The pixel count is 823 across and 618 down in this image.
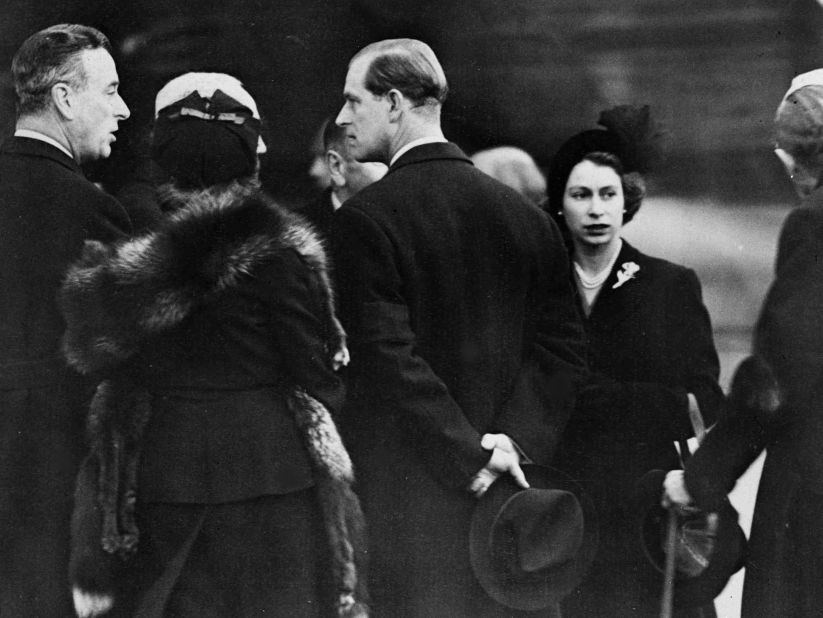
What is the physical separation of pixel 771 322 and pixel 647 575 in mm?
1013

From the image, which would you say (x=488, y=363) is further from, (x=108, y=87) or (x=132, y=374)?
(x=108, y=87)

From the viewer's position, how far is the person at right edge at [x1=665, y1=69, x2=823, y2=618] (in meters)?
4.02

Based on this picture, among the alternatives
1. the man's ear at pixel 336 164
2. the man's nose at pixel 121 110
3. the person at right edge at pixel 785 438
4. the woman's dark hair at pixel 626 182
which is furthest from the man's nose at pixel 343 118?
the person at right edge at pixel 785 438

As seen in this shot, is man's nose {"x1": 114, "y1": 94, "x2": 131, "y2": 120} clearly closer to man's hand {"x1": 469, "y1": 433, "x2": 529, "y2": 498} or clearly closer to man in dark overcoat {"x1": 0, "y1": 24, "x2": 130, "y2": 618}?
man in dark overcoat {"x1": 0, "y1": 24, "x2": 130, "y2": 618}

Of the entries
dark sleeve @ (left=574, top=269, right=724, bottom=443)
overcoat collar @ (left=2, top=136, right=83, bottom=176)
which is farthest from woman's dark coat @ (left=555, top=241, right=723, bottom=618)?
overcoat collar @ (left=2, top=136, right=83, bottom=176)

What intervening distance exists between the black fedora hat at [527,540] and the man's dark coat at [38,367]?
1438mm

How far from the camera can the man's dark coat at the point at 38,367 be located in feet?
13.8

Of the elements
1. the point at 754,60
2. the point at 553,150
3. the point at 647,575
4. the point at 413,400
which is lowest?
the point at 647,575

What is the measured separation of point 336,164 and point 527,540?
4.87 ft

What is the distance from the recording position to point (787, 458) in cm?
407

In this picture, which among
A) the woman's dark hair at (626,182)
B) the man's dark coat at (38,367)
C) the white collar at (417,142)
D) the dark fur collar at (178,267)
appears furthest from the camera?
the woman's dark hair at (626,182)

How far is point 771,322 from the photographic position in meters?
4.24

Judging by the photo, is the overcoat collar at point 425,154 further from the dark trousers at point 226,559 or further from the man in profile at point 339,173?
the dark trousers at point 226,559

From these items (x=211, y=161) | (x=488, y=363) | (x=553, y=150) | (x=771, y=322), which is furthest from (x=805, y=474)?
(x=211, y=161)
